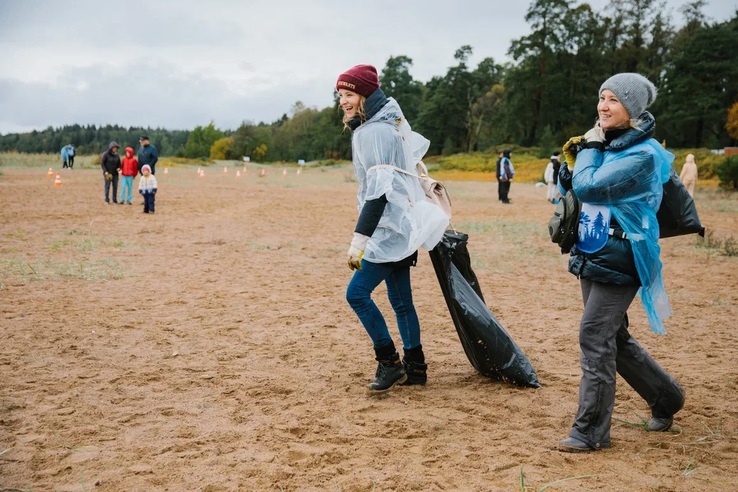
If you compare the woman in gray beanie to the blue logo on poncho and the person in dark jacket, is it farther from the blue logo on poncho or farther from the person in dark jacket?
the person in dark jacket

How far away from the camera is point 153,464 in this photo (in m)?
3.11

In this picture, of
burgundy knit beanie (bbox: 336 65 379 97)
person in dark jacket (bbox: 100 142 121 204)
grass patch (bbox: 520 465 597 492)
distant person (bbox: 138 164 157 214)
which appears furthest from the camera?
person in dark jacket (bbox: 100 142 121 204)

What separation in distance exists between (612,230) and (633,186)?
0.24 meters

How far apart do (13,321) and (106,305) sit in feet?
3.09

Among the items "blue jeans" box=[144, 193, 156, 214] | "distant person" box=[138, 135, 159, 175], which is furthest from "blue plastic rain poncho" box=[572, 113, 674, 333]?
"distant person" box=[138, 135, 159, 175]

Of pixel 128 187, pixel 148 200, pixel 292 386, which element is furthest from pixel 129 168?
pixel 292 386

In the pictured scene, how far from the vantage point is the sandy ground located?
306cm

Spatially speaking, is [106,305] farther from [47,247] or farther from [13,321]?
[47,247]

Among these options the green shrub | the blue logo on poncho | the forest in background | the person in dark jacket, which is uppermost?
the forest in background

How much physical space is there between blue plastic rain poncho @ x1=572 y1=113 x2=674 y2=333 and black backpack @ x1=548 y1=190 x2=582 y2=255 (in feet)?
0.20

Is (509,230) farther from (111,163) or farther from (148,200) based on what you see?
(111,163)

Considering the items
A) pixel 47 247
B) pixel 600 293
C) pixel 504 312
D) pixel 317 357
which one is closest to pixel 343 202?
pixel 47 247

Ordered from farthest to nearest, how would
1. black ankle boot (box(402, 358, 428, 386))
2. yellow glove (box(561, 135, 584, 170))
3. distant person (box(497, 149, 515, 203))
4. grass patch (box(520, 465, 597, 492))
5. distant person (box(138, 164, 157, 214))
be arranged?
distant person (box(497, 149, 515, 203)) < distant person (box(138, 164, 157, 214)) < black ankle boot (box(402, 358, 428, 386)) < yellow glove (box(561, 135, 584, 170)) < grass patch (box(520, 465, 597, 492))

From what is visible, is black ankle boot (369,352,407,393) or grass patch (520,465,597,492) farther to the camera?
black ankle boot (369,352,407,393)
